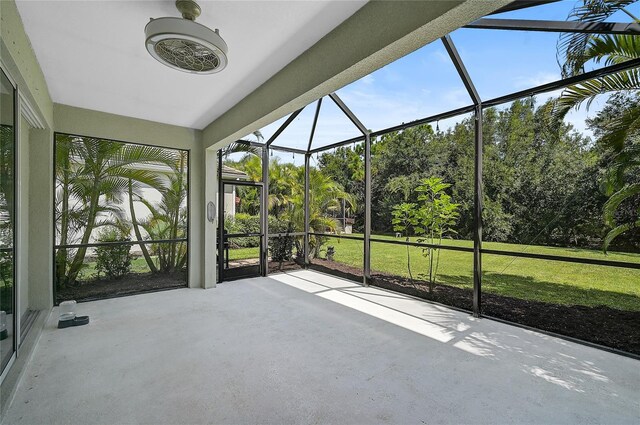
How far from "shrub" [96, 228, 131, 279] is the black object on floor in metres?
1.29

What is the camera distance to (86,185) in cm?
457

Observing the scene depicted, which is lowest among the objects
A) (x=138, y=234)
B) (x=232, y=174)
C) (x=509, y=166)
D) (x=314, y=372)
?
(x=314, y=372)

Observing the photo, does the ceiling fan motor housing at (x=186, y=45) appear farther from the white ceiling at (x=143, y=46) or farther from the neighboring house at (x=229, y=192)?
the neighboring house at (x=229, y=192)

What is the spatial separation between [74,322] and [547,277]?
19.6ft

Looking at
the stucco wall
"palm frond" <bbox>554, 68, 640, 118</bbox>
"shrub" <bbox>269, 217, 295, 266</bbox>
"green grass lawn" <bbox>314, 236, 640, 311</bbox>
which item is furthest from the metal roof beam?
"shrub" <bbox>269, 217, 295, 266</bbox>

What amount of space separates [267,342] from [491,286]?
10.9 ft

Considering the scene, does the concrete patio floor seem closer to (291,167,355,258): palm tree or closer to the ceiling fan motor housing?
the ceiling fan motor housing

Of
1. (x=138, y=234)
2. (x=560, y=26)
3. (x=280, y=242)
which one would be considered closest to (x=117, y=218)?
(x=138, y=234)

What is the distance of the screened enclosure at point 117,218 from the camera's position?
4426 millimetres

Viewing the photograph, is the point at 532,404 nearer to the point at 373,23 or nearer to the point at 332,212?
the point at 373,23

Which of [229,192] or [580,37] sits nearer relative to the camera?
[580,37]

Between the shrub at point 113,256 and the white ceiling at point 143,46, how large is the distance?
1978 millimetres

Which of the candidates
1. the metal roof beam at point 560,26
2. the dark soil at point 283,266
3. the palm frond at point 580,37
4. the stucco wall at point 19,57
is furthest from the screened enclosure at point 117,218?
the palm frond at point 580,37

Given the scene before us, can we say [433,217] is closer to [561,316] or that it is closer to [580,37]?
[561,316]
